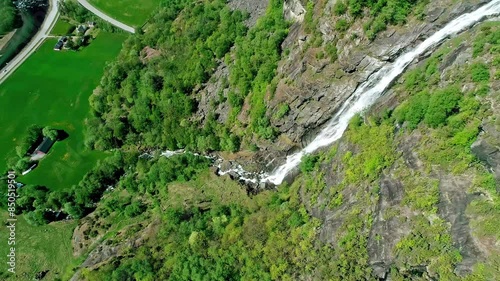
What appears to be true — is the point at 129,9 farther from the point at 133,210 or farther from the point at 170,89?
the point at 133,210

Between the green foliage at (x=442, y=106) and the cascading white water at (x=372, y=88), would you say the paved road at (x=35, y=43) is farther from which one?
the green foliage at (x=442, y=106)

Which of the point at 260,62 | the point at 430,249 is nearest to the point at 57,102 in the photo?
the point at 260,62

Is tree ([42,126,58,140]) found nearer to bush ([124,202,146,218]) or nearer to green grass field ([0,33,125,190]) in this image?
green grass field ([0,33,125,190])

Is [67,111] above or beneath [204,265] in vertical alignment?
above

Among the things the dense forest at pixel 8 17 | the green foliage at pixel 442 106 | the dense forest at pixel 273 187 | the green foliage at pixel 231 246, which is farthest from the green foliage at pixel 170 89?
the dense forest at pixel 8 17

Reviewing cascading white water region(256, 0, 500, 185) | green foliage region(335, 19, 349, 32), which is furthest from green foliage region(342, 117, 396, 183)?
green foliage region(335, 19, 349, 32)

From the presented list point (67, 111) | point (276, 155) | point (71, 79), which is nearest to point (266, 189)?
point (276, 155)

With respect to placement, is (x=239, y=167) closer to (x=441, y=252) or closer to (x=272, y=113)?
(x=272, y=113)

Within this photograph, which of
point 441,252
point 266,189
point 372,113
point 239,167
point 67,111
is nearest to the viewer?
point 441,252
